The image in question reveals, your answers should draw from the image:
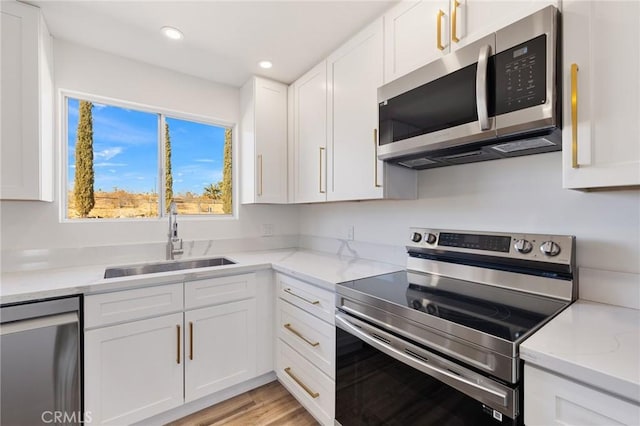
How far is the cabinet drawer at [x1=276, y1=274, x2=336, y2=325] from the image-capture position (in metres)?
1.52

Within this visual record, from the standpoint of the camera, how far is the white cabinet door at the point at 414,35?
1311 millimetres

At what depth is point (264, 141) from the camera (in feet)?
7.93

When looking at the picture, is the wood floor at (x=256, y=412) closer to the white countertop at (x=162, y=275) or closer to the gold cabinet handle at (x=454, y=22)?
the white countertop at (x=162, y=275)

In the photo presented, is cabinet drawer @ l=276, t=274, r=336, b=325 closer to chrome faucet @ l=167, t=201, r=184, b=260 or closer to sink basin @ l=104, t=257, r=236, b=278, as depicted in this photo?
sink basin @ l=104, t=257, r=236, b=278

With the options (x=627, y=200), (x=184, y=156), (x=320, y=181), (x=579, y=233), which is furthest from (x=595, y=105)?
(x=184, y=156)

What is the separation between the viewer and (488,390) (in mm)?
826

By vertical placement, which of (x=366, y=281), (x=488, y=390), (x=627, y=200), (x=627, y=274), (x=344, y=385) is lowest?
(x=344, y=385)

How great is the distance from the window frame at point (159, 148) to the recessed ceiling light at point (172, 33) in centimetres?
61

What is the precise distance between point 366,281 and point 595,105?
111 centimetres

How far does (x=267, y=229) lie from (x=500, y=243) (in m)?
1.95

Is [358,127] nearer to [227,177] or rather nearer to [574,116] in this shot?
[574,116]

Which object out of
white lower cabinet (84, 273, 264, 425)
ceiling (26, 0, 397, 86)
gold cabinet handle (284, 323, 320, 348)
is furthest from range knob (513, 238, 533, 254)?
white lower cabinet (84, 273, 264, 425)

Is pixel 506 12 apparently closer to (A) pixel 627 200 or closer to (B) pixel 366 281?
(A) pixel 627 200

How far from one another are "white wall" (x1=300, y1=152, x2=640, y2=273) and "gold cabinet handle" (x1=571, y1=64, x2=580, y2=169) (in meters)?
0.34
